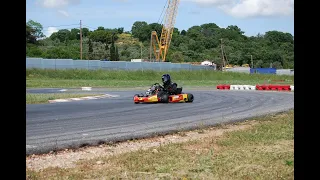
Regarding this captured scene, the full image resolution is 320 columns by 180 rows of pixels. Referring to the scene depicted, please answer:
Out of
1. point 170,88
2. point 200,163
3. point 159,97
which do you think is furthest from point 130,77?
point 200,163

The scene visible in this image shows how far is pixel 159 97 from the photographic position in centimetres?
1594

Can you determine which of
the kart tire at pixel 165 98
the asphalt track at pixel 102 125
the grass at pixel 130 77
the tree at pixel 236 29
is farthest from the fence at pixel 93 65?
the tree at pixel 236 29

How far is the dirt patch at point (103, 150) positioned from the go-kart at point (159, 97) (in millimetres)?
7131

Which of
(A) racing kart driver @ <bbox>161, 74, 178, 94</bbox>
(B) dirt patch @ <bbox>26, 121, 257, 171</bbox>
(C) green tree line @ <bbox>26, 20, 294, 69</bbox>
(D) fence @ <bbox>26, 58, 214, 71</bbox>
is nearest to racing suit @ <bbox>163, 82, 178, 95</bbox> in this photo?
(A) racing kart driver @ <bbox>161, 74, 178, 94</bbox>

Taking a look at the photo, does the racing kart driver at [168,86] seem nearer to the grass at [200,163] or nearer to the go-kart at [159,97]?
the go-kart at [159,97]

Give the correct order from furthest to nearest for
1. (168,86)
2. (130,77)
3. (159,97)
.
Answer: (130,77), (168,86), (159,97)

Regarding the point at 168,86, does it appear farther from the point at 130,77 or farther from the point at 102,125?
the point at 130,77

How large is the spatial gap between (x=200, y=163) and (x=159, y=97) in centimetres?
1075

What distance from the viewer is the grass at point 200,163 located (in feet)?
15.1

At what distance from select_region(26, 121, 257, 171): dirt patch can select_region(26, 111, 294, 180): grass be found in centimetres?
27

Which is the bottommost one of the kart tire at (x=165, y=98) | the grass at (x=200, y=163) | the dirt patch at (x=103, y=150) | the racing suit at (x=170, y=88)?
the dirt patch at (x=103, y=150)

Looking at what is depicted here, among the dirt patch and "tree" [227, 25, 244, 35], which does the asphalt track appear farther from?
"tree" [227, 25, 244, 35]
